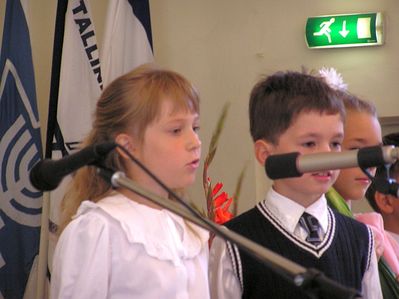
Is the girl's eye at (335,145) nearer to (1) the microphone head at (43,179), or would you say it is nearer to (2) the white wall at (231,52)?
(1) the microphone head at (43,179)

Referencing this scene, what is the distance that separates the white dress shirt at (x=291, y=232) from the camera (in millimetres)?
1700

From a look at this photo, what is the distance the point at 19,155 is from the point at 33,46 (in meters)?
0.66

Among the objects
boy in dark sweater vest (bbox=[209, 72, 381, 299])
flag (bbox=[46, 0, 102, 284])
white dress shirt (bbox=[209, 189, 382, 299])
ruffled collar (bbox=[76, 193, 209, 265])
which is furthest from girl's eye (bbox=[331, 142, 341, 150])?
flag (bbox=[46, 0, 102, 284])

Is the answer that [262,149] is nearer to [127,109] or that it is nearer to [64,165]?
[127,109]

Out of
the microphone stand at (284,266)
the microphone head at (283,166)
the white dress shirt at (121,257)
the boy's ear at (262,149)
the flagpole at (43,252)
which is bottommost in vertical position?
the flagpole at (43,252)

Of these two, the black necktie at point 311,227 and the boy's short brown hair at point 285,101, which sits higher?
the boy's short brown hair at point 285,101

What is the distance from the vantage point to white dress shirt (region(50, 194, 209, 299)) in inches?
58.7

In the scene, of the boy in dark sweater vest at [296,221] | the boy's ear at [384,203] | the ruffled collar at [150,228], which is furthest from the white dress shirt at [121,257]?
the boy's ear at [384,203]

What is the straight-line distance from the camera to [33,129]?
10.1ft

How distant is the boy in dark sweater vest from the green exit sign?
5.57 ft

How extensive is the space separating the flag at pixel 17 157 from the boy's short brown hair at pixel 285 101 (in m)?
1.42

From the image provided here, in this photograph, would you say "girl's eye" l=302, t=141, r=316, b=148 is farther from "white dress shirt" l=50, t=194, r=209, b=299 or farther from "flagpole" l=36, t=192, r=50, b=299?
"flagpole" l=36, t=192, r=50, b=299

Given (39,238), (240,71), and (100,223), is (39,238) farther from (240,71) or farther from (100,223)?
(100,223)

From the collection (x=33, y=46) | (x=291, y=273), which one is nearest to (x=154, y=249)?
(x=291, y=273)
